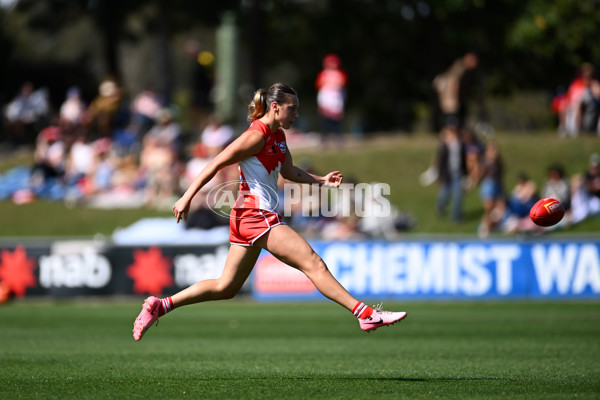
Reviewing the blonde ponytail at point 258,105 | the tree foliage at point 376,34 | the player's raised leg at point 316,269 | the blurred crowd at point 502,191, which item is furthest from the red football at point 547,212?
the tree foliage at point 376,34

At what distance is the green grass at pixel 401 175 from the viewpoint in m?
24.6

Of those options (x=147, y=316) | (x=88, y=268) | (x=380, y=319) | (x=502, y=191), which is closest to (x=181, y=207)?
(x=147, y=316)

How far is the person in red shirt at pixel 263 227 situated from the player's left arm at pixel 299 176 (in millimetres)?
19

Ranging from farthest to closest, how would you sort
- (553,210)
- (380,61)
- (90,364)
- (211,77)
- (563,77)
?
(380,61)
(563,77)
(211,77)
(90,364)
(553,210)

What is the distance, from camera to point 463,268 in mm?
18750

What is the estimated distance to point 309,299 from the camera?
19.9 metres

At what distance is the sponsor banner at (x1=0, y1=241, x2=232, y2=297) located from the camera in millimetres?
19906

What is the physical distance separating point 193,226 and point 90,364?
12.1 m

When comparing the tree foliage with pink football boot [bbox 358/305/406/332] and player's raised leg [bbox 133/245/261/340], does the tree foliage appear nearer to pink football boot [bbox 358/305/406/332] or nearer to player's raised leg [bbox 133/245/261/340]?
player's raised leg [bbox 133/245/261/340]

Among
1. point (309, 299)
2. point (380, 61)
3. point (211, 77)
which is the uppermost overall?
point (380, 61)

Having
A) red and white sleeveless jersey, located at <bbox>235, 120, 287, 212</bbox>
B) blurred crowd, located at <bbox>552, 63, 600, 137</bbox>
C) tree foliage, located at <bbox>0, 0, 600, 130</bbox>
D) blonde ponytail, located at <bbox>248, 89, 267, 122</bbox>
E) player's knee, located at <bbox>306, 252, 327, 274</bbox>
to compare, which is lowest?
player's knee, located at <bbox>306, 252, 327, 274</bbox>

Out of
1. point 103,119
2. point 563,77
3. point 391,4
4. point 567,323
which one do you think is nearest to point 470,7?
point 391,4

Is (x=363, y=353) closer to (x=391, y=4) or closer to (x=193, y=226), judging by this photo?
(x=193, y=226)

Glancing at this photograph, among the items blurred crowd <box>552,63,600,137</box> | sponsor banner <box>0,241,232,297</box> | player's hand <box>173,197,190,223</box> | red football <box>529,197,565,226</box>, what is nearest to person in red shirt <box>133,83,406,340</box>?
player's hand <box>173,197,190,223</box>
